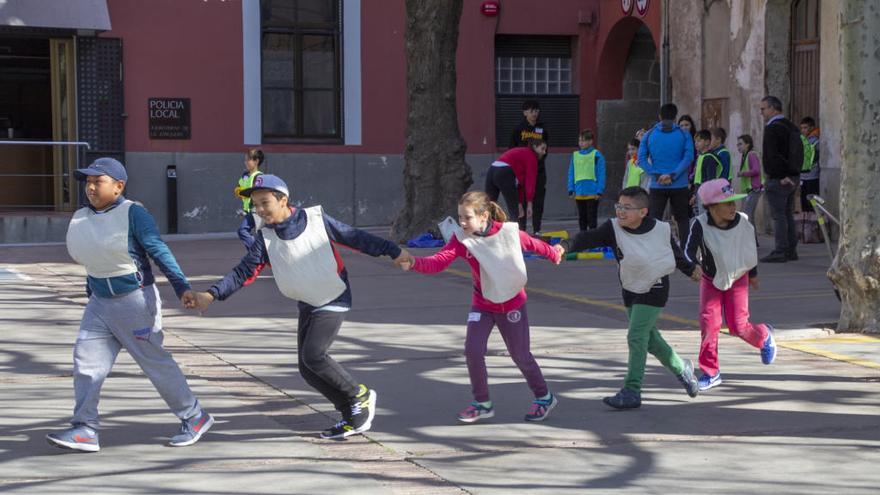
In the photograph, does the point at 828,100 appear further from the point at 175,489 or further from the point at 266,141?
the point at 175,489

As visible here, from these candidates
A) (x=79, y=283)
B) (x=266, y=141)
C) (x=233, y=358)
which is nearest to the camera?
(x=233, y=358)

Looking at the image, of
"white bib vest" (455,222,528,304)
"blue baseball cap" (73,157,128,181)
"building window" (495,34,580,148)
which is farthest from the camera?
"building window" (495,34,580,148)

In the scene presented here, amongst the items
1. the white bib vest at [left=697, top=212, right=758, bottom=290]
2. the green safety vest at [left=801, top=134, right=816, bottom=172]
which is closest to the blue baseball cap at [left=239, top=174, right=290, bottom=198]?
the white bib vest at [left=697, top=212, right=758, bottom=290]

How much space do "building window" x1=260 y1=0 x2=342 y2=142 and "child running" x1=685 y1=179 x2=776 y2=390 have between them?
51.2ft

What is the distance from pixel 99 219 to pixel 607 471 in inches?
110

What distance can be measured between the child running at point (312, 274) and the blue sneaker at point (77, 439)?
0.81 metres

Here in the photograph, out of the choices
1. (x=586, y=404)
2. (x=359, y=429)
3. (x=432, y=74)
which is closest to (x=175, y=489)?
(x=359, y=429)

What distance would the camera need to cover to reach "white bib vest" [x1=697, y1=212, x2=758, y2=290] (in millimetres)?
8102

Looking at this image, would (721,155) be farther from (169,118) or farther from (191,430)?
(191,430)

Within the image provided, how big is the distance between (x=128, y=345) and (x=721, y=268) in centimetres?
353

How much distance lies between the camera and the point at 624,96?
80.4 feet

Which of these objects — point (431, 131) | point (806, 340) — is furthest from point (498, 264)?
point (431, 131)

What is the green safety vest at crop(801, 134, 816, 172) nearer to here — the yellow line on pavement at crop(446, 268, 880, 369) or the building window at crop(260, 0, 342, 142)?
the yellow line on pavement at crop(446, 268, 880, 369)

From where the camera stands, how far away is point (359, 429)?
271 inches
